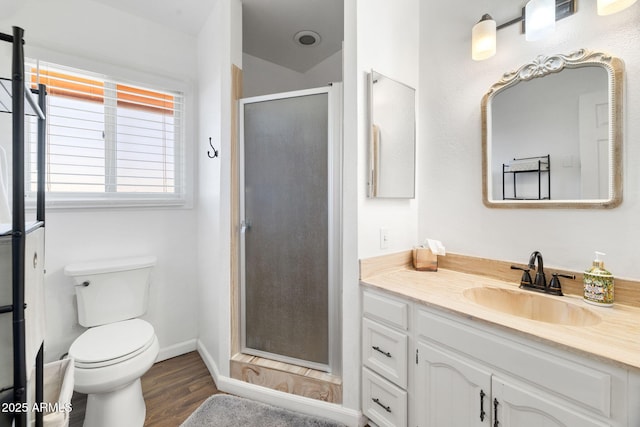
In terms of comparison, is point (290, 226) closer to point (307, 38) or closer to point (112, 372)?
point (112, 372)

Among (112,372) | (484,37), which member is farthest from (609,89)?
(112,372)

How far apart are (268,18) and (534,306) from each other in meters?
2.35

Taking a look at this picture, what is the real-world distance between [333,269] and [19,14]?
240 centimetres

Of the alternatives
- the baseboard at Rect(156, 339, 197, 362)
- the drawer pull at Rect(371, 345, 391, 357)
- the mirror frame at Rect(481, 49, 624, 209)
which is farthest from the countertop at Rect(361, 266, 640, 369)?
the baseboard at Rect(156, 339, 197, 362)

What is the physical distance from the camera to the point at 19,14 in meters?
1.64

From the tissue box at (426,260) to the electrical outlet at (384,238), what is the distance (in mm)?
225

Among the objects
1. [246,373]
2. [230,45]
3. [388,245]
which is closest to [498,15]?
[388,245]

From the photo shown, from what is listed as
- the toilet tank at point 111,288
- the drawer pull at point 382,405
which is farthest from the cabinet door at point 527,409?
the toilet tank at point 111,288

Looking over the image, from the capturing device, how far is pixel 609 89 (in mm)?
1146

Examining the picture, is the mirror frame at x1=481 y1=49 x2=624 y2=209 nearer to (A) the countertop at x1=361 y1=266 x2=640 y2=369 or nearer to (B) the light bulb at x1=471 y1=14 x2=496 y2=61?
(B) the light bulb at x1=471 y1=14 x2=496 y2=61

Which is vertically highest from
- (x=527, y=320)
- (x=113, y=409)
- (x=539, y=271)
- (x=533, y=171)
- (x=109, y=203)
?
(x=533, y=171)

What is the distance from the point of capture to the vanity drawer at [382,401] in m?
1.28

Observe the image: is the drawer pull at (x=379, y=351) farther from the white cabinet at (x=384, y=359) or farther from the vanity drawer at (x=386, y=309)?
the vanity drawer at (x=386, y=309)

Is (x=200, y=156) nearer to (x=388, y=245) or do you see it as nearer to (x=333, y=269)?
(x=333, y=269)
